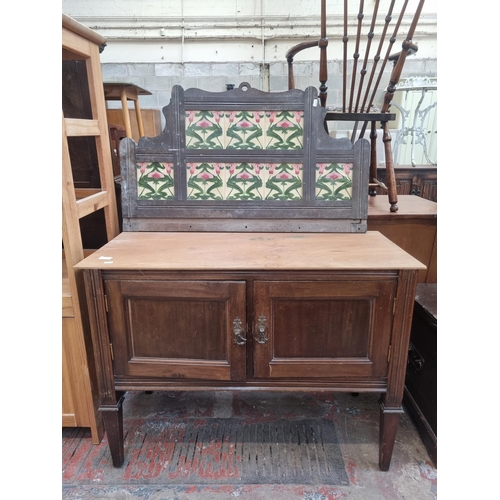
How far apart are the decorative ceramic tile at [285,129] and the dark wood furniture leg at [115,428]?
106 cm

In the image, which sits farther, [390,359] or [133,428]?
[133,428]

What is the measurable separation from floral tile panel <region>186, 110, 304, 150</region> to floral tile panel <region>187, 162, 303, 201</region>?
0.24ft

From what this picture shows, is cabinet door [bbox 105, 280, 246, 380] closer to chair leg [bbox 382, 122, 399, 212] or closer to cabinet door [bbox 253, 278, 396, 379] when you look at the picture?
cabinet door [bbox 253, 278, 396, 379]

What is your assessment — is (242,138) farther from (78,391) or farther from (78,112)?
(78,391)

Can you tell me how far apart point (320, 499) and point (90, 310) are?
0.94 meters

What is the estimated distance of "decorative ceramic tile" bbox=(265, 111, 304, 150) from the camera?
1.42 m

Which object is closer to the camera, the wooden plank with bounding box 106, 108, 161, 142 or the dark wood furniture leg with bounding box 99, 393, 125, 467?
the dark wood furniture leg with bounding box 99, 393, 125, 467

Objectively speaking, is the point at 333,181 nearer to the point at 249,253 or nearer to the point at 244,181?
the point at 244,181

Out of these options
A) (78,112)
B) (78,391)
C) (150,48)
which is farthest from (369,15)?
(78,391)

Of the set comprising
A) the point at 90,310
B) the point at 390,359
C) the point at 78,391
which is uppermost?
the point at 90,310

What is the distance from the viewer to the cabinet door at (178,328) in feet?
3.75

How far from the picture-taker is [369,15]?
11.2ft

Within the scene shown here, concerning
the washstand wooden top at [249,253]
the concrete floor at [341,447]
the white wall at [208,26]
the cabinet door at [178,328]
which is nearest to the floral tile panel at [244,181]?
the washstand wooden top at [249,253]

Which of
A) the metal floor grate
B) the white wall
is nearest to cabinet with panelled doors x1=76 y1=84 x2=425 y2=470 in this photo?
the metal floor grate
